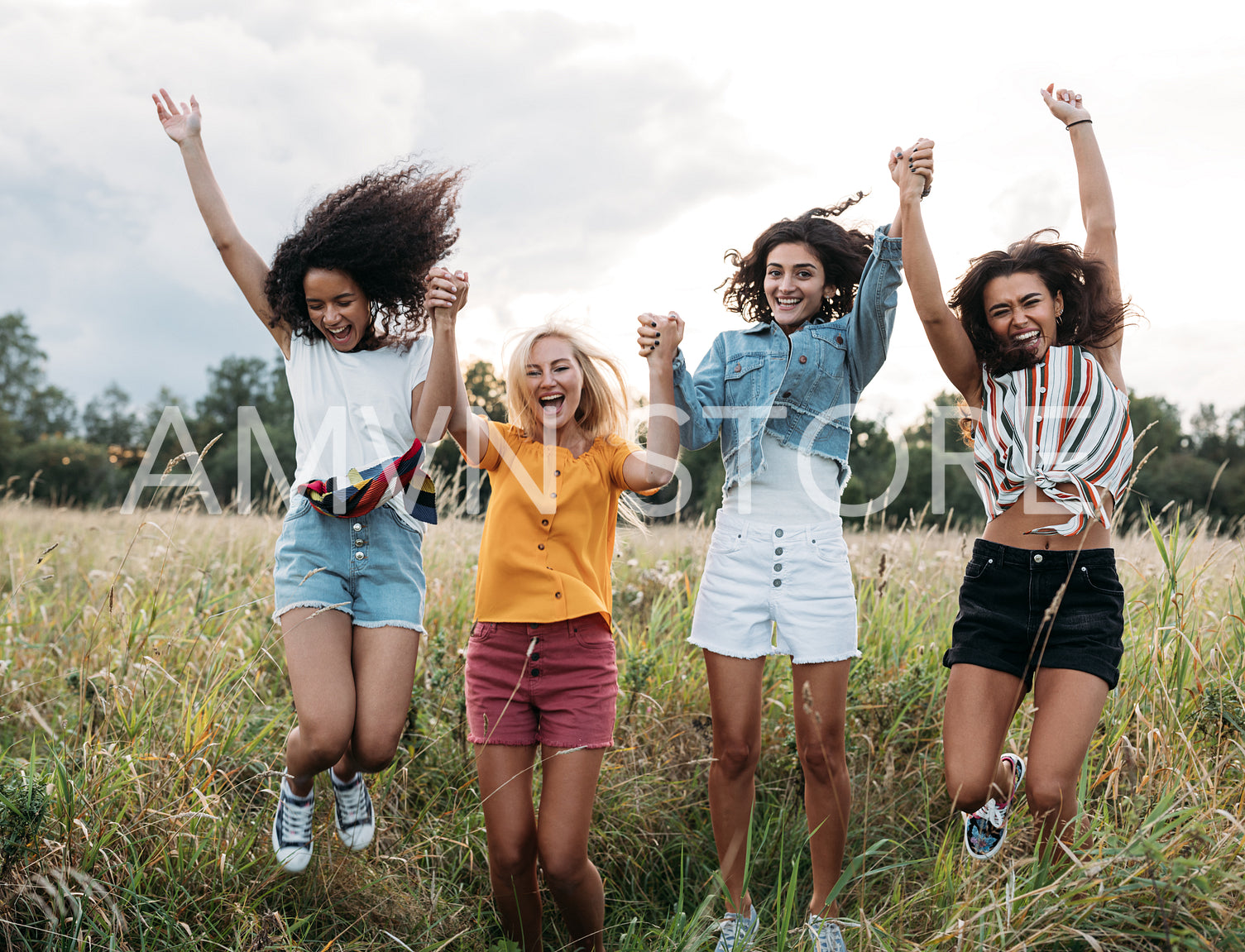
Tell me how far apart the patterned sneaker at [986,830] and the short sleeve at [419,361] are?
7.55 ft

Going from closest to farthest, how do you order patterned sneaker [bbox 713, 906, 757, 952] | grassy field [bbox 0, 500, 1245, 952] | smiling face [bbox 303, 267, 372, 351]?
grassy field [bbox 0, 500, 1245, 952], patterned sneaker [bbox 713, 906, 757, 952], smiling face [bbox 303, 267, 372, 351]

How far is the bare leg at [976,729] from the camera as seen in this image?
263cm

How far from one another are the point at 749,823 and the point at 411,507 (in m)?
1.55

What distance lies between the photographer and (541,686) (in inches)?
106

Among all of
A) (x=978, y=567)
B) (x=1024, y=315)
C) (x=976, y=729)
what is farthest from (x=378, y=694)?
(x=1024, y=315)

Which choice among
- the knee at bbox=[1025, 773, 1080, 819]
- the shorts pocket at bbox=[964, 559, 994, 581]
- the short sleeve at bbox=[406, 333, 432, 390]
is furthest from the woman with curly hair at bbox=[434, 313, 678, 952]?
the knee at bbox=[1025, 773, 1080, 819]

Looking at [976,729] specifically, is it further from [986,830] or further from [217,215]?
[217,215]

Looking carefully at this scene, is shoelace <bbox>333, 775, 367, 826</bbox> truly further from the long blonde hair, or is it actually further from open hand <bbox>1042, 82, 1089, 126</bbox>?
open hand <bbox>1042, 82, 1089, 126</bbox>

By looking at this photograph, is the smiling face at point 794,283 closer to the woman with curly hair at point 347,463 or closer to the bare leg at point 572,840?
the woman with curly hair at point 347,463

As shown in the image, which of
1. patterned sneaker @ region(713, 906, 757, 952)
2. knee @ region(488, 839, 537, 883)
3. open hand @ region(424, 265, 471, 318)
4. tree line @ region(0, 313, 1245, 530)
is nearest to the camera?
patterned sneaker @ region(713, 906, 757, 952)

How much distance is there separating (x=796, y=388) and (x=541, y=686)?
4.53 feet

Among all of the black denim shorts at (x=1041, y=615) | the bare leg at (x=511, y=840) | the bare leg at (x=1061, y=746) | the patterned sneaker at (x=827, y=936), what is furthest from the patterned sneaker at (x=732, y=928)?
the black denim shorts at (x=1041, y=615)

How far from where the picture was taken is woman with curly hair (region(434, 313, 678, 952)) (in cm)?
261

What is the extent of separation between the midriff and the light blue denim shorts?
2.01m
